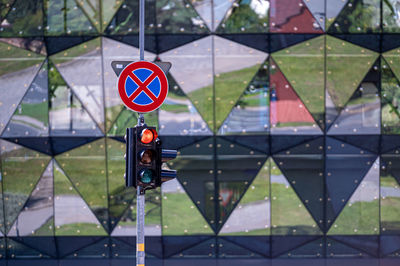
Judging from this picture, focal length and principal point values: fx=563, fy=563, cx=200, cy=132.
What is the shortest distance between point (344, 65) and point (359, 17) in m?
0.85

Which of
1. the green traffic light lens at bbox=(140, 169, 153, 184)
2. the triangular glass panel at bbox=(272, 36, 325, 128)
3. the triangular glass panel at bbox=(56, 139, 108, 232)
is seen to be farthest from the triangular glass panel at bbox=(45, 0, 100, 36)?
the green traffic light lens at bbox=(140, 169, 153, 184)

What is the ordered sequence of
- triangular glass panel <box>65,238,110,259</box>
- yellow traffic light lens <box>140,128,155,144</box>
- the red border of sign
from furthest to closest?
triangular glass panel <box>65,238,110,259</box> < the red border of sign < yellow traffic light lens <box>140,128,155,144</box>

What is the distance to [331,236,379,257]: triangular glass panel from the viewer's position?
388 inches

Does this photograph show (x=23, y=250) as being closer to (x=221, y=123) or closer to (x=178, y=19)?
(x=221, y=123)

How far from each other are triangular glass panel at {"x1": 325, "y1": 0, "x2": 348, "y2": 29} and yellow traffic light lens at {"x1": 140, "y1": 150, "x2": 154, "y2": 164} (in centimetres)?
483

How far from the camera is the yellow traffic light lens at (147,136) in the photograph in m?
6.20

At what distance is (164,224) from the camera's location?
9852mm

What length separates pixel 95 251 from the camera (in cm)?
999

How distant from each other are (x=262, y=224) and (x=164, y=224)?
Result: 1714 millimetres

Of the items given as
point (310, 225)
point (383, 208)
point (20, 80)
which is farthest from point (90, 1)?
point (383, 208)

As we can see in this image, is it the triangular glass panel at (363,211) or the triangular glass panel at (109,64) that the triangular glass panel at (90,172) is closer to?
the triangular glass panel at (109,64)

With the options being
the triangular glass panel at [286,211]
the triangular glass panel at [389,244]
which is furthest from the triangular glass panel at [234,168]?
the triangular glass panel at [389,244]

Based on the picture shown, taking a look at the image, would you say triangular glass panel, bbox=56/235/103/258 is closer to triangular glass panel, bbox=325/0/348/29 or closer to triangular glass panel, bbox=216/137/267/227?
triangular glass panel, bbox=216/137/267/227

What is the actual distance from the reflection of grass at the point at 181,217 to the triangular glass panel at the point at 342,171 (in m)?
2.21
